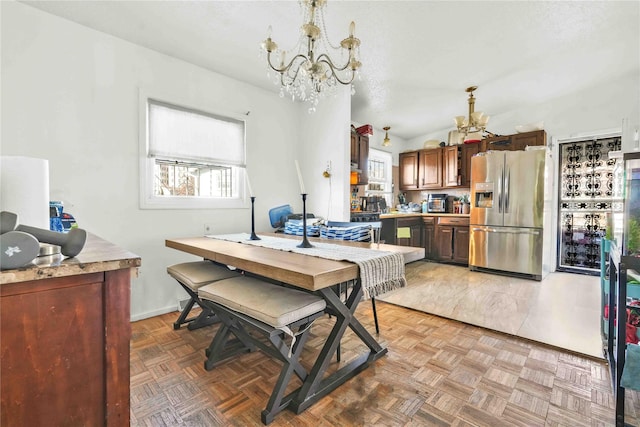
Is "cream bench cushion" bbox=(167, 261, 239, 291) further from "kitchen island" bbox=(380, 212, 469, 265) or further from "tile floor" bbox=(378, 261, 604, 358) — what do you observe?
"kitchen island" bbox=(380, 212, 469, 265)

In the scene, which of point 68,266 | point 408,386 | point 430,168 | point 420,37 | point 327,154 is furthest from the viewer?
point 430,168

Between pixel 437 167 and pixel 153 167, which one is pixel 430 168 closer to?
→ pixel 437 167

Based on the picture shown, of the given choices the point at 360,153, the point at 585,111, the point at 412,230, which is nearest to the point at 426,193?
the point at 412,230

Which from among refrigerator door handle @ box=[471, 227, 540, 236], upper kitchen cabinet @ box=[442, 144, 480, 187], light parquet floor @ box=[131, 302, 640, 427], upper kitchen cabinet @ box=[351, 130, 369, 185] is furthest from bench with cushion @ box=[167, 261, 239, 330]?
Answer: upper kitchen cabinet @ box=[442, 144, 480, 187]

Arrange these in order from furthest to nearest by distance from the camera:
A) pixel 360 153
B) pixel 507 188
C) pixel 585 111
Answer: pixel 585 111 < pixel 507 188 < pixel 360 153

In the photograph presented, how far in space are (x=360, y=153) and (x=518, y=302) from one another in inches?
97.5

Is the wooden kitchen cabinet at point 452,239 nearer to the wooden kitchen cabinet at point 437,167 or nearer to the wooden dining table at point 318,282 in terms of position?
the wooden kitchen cabinet at point 437,167

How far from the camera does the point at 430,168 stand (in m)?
5.32

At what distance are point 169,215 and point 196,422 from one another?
6.16 ft

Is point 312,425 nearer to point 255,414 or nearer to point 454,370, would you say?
point 255,414

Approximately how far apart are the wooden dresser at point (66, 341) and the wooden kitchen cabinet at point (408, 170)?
17.4ft

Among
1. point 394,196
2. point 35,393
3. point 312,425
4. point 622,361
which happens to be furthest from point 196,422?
point 394,196

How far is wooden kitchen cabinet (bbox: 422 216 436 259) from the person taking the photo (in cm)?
504

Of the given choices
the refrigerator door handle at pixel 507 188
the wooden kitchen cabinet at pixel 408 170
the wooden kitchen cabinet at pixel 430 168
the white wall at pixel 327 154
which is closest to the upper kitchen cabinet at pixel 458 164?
the wooden kitchen cabinet at pixel 430 168
